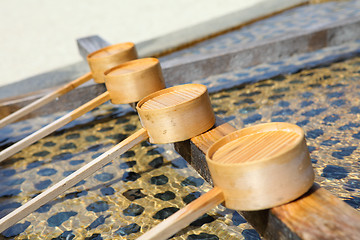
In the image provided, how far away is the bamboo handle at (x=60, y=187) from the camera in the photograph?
1.95 m

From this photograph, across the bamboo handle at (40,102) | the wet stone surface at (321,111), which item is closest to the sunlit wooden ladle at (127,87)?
the bamboo handle at (40,102)

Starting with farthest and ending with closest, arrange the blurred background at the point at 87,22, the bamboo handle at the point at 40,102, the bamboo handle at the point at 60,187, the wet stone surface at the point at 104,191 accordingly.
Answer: the blurred background at the point at 87,22, the bamboo handle at the point at 40,102, the wet stone surface at the point at 104,191, the bamboo handle at the point at 60,187

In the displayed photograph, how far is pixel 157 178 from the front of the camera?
9.58 feet

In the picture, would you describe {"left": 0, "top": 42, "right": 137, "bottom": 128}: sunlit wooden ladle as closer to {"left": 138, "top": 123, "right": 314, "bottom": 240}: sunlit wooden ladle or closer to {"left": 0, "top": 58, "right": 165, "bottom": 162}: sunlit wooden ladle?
{"left": 0, "top": 58, "right": 165, "bottom": 162}: sunlit wooden ladle

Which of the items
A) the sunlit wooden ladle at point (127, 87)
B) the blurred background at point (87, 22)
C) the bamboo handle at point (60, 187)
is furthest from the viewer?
the blurred background at point (87, 22)

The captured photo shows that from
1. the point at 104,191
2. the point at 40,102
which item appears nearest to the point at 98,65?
the point at 40,102

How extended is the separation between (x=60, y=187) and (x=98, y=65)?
1658 mm

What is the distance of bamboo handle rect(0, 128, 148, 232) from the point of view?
6.40 ft

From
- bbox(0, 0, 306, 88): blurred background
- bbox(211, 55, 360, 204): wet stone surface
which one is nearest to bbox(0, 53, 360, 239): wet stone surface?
bbox(211, 55, 360, 204): wet stone surface

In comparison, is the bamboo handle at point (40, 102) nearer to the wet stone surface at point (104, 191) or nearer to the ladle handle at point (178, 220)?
the wet stone surface at point (104, 191)

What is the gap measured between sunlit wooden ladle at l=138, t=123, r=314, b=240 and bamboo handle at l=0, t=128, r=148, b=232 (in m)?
0.73

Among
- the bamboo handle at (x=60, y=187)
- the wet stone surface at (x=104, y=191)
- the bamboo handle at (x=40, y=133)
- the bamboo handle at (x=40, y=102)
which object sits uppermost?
the bamboo handle at (x=40, y=102)

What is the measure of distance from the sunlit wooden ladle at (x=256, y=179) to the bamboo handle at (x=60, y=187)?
73 cm

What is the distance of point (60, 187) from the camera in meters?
2.04
